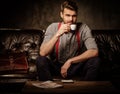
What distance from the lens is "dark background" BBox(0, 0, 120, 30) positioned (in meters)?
4.61

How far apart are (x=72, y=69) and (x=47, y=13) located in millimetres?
1576

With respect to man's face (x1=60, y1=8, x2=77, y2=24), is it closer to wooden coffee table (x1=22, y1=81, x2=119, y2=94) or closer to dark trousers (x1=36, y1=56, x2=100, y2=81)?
dark trousers (x1=36, y1=56, x2=100, y2=81)

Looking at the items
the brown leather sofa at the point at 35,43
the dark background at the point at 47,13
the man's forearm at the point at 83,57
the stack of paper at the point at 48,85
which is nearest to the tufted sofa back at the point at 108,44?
the brown leather sofa at the point at 35,43

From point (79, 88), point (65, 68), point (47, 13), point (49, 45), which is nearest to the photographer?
point (79, 88)

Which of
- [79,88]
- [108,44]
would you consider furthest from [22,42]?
[79,88]

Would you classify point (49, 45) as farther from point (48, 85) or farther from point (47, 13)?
point (47, 13)

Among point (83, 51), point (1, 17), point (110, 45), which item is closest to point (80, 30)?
point (83, 51)

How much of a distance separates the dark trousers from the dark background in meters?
1.43

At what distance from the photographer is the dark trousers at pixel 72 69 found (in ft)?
10.2

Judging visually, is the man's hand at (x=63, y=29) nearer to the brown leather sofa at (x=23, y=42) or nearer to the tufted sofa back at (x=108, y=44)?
the brown leather sofa at (x=23, y=42)

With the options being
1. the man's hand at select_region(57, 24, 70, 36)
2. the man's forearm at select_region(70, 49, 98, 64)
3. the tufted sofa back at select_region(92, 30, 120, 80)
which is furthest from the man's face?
the tufted sofa back at select_region(92, 30, 120, 80)

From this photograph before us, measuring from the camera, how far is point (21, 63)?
3.66 metres

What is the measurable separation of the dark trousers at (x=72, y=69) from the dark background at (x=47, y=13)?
1428 millimetres

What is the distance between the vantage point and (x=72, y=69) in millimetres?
3324
